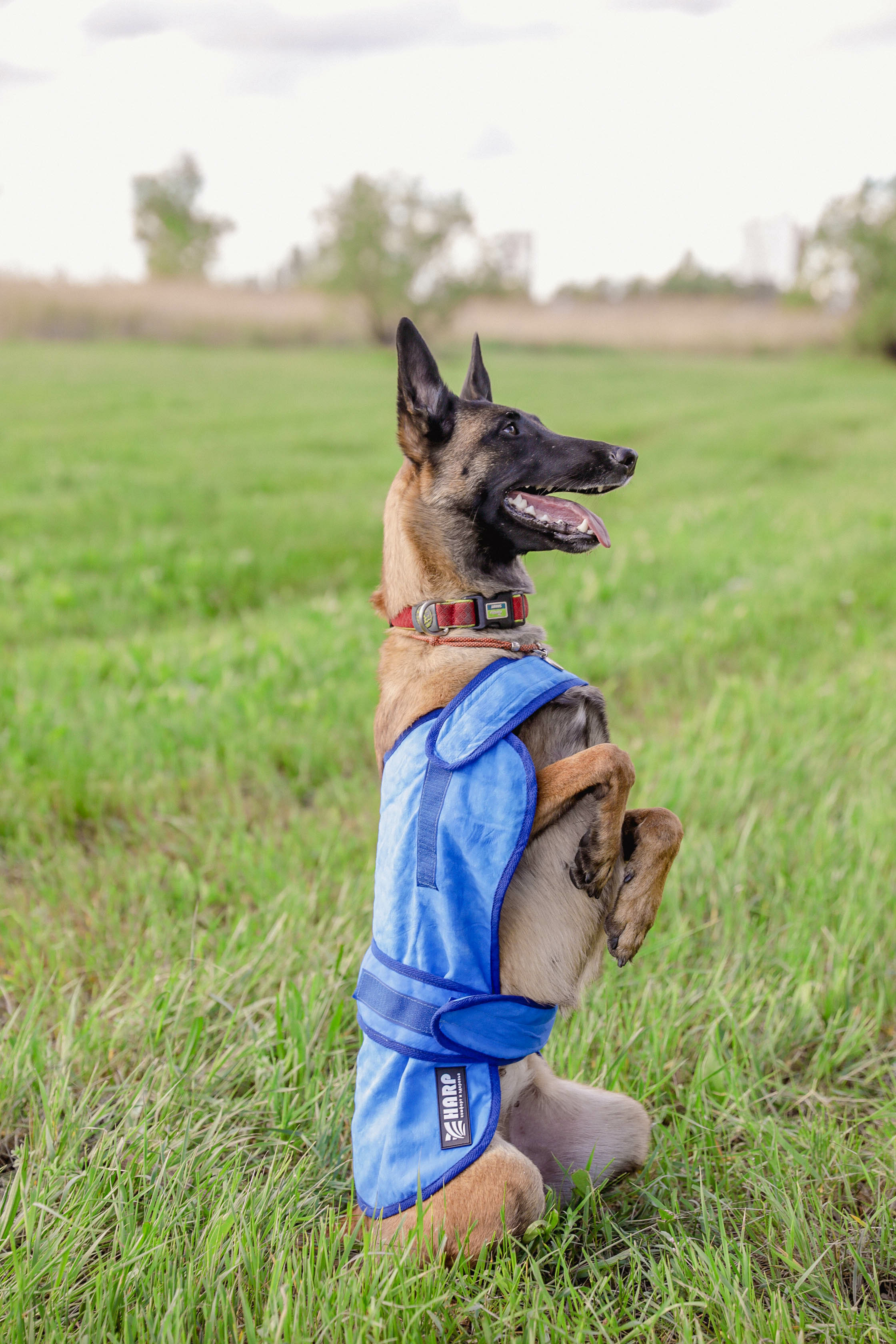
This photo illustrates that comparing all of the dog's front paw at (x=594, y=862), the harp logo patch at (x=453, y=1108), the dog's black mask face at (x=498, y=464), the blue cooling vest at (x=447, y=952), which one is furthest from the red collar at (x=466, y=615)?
the harp logo patch at (x=453, y=1108)

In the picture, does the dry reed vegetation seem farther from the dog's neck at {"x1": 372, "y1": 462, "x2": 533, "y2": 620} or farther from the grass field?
the dog's neck at {"x1": 372, "y1": 462, "x2": 533, "y2": 620}

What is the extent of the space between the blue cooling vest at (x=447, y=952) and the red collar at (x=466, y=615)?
0.26 metres

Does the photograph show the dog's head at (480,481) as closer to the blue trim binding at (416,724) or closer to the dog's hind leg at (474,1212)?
the blue trim binding at (416,724)

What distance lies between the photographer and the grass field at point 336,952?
1907 mm

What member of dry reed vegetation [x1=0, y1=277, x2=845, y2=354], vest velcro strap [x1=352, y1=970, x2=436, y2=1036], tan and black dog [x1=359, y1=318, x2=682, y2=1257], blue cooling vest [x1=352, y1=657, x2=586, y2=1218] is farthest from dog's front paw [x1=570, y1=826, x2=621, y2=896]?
dry reed vegetation [x1=0, y1=277, x2=845, y2=354]

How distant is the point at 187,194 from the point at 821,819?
6349 cm

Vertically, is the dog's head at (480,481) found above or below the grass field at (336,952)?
above

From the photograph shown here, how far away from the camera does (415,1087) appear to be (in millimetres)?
2020

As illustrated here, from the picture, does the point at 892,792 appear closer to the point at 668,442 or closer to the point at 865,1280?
the point at 865,1280

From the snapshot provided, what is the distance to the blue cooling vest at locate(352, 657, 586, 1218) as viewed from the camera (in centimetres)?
196

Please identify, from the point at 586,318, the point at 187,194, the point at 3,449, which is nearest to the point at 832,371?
the point at 586,318

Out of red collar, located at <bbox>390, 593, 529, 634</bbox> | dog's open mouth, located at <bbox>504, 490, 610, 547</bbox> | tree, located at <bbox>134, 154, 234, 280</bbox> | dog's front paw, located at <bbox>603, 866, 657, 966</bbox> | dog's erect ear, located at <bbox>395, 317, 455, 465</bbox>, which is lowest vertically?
dog's front paw, located at <bbox>603, 866, 657, 966</bbox>

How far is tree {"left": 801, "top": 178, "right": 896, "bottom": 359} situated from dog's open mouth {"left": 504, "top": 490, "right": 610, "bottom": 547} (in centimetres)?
3709

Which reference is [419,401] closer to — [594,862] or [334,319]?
[594,862]
